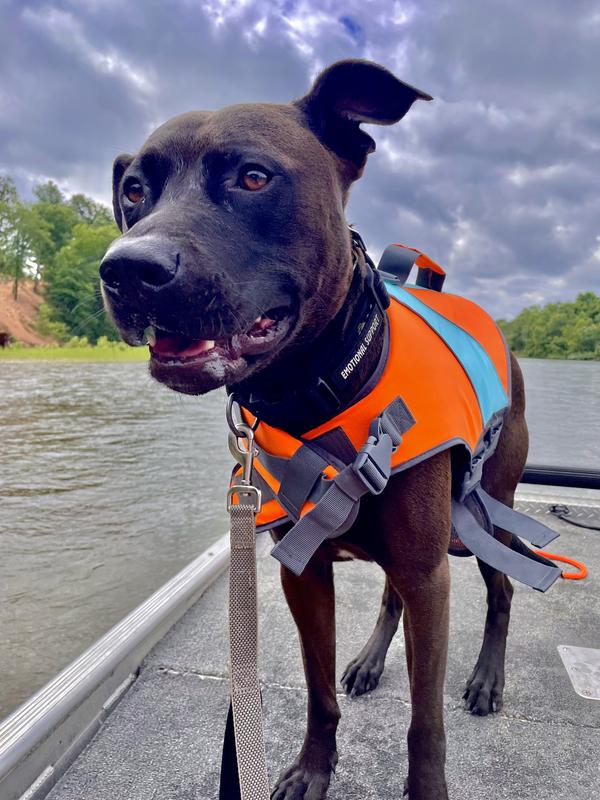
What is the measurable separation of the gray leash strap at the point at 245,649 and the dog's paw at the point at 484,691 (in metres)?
1.04

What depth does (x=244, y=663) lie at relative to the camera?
3.94 ft

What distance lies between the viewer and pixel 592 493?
3943 millimetres

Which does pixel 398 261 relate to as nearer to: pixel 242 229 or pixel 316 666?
pixel 242 229

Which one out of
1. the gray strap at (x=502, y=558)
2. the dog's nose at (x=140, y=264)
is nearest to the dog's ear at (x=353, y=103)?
the dog's nose at (x=140, y=264)

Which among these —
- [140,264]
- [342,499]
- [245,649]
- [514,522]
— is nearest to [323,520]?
[342,499]

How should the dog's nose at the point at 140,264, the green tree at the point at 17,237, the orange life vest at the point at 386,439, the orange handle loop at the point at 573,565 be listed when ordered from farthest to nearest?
1. the green tree at the point at 17,237
2. the orange handle loop at the point at 573,565
3. the orange life vest at the point at 386,439
4. the dog's nose at the point at 140,264

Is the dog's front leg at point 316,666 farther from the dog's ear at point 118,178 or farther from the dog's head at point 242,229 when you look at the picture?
the dog's ear at point 118,178

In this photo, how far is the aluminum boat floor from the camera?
63.1 inches

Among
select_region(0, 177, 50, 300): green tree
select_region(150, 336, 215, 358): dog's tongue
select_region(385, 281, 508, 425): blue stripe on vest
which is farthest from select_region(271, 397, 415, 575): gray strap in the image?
select_region(0, 177, 50, 300): green tree

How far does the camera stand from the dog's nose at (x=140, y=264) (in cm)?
107

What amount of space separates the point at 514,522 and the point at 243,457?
3.57 feet

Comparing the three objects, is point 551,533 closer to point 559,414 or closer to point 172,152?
point 172,152

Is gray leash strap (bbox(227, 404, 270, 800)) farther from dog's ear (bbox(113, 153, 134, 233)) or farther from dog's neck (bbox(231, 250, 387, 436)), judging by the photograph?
dog's ear (bbox(113, 153, 134, 233))

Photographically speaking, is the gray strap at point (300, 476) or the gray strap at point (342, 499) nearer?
the gray strap at point (342, 499)
